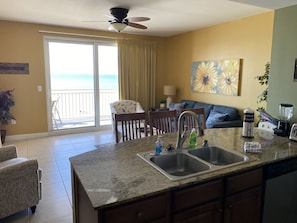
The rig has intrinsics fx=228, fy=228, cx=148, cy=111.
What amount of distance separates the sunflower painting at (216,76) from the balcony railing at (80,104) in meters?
2.36

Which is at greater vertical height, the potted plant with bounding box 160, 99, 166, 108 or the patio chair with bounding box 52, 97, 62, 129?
the potted plant with bounding box 160, 99, 166, 108

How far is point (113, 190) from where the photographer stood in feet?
4.26

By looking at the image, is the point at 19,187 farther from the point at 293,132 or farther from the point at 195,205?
the point at 293,132

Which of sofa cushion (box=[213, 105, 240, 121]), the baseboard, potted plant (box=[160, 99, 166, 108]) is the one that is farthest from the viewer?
potted plant (box=[160, 99, 166, 108])

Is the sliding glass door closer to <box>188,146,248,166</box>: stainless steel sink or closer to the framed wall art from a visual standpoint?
the framed wall art

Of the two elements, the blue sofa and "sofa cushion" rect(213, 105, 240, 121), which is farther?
"sofa cushion" rect(213, 105, 240, 121)

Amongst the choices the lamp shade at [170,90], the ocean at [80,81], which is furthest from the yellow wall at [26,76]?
the lamp shade at [170,90]

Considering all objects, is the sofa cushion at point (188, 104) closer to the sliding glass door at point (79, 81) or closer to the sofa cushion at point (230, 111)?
the sofa cushion at point (230, 111)

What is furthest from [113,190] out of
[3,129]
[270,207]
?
[3,129]

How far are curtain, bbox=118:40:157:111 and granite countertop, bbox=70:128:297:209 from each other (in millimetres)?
4183

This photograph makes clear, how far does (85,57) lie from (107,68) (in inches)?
25.1

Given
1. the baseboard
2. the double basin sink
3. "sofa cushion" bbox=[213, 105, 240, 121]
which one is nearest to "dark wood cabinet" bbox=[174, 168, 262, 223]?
the double basin sink

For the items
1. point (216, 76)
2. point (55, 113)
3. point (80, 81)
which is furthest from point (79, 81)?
point (216, 76)

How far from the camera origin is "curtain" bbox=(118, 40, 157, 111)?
623 cm
